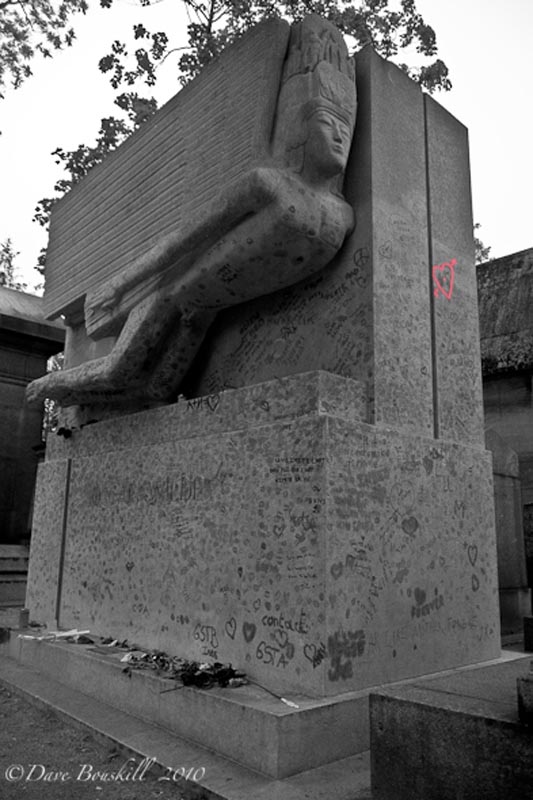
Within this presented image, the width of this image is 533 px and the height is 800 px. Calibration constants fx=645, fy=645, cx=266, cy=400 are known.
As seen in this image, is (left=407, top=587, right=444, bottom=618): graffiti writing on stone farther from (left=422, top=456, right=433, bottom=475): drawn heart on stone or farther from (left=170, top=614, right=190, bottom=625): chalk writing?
(left=170, top=614, right=190, bottom=625): chalk writing

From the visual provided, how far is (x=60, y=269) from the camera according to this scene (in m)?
6.27

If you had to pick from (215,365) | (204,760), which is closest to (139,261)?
(215,365)

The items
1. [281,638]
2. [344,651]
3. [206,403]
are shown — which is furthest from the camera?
[206,403]

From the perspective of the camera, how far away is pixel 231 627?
354 cm

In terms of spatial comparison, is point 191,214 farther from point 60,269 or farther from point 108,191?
point 60,269

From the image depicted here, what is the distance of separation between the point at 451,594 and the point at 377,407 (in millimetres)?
1217

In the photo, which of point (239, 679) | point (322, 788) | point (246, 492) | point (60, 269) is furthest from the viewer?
point (60, 269)

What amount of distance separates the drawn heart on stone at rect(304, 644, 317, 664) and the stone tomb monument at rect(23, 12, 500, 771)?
2cm

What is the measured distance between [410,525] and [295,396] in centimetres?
99

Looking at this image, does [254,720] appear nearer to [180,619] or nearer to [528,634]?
[180,619]

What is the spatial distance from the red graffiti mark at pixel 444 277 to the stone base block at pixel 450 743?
2.58 metres

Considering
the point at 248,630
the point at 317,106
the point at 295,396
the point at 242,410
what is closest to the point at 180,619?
the point at 248,630

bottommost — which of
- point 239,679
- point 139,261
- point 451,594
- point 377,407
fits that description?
point 239,679

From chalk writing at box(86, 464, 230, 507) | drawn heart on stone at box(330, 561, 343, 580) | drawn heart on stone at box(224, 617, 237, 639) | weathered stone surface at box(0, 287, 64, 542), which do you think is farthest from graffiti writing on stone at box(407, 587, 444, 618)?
weathered stone surface at box(0, 287, 64, 542)
